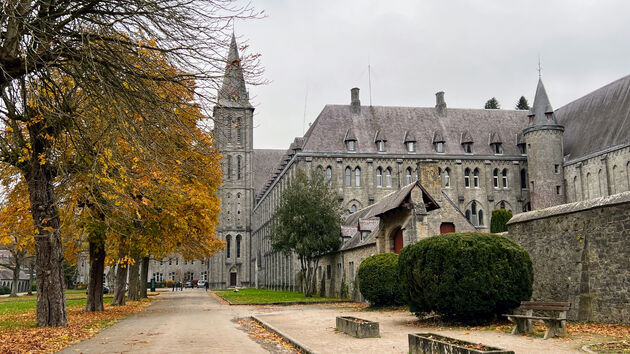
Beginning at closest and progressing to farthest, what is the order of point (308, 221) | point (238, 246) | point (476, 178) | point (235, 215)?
point (308, 221), point (476, 178), point (235, 215), point (238, 246)

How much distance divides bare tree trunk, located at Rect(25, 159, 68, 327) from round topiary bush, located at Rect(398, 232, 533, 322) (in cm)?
1023

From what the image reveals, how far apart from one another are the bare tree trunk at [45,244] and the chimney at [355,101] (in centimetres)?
4929

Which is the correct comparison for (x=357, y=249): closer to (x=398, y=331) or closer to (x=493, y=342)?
(x=398, y=331)

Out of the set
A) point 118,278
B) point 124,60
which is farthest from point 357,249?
point 124,60

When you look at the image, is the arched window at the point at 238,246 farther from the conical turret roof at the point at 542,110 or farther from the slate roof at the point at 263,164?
the conical turret roof at the point at 542,110

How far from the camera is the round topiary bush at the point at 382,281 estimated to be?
2375cm

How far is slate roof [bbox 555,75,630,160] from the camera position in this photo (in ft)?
166

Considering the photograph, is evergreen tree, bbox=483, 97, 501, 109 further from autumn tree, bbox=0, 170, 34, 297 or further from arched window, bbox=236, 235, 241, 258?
autumn tree, bbox=0, 170, 34, 297

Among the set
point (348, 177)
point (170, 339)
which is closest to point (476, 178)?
point (348, 177)

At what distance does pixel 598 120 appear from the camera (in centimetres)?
5466

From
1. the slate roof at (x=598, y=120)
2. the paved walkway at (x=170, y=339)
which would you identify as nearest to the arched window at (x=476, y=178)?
the slate roof at (x=598, y=120)

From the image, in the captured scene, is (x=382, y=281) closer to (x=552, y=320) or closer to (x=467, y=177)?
(x=552, y=320)

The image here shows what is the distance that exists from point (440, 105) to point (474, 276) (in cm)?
5330

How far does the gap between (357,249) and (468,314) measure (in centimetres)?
1766
